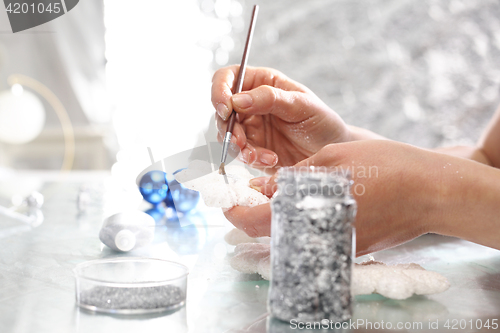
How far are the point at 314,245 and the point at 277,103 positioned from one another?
53 cm

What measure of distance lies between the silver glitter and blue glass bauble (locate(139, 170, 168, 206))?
0.38 meters

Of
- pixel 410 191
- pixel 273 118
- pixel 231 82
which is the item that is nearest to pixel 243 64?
pixel 231 82

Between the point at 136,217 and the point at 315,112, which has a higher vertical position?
the point at 315,112

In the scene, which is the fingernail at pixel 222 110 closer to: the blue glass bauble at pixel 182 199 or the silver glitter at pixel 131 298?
the blue glass bauble at pixel 182 199

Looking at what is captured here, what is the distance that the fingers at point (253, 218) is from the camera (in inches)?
20.5

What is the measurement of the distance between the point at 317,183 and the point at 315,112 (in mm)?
564

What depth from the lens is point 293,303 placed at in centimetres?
35

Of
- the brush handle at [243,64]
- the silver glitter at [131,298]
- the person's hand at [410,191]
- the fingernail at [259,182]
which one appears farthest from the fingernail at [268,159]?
the silver glitter at [131,298]

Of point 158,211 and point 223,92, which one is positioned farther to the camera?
point 158,211

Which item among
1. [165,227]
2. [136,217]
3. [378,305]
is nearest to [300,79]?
[165,227]

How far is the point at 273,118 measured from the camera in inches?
37.8

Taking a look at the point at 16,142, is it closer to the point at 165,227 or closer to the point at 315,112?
the point at 165,227

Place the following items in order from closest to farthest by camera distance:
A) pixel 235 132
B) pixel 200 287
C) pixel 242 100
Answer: pixel 200 287 → pixel 242 100 → pixel 235 132

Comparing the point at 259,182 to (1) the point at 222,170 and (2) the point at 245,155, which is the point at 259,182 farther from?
(2) the point at 245,155
